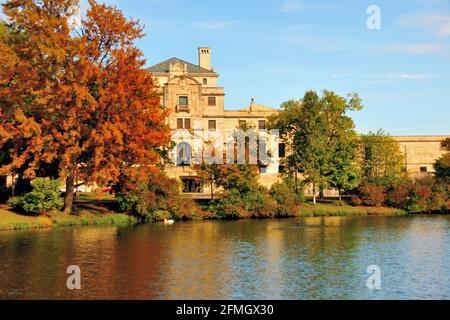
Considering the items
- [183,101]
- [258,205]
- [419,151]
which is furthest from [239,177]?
[419,151]

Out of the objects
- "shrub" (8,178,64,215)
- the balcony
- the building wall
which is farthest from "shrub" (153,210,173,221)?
the building wall

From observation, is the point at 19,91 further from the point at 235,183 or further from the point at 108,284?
the point at 108,284

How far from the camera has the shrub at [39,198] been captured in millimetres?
56188

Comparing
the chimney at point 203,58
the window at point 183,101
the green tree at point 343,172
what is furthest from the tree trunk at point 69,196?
the chimney at point 203,58

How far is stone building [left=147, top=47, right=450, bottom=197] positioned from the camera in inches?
3607

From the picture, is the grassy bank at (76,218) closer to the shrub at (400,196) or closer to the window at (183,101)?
the window at (183,101)

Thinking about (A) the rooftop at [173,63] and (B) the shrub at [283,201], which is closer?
(B) the shrub at [283,201]

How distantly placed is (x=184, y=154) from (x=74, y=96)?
118 ft

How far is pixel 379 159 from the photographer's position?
263 ft

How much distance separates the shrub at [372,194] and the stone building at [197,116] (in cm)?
1584

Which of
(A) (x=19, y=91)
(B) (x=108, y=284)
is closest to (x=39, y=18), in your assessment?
(A) (x=19, y=91)

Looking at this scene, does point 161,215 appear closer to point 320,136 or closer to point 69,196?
point 69,196

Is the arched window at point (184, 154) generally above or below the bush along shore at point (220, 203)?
above

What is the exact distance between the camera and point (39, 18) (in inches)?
2211
